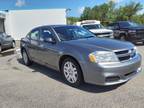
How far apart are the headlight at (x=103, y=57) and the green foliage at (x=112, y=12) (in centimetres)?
4655

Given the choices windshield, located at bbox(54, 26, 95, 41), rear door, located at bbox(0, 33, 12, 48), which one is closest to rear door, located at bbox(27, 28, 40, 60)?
windshield, located at bbox(54, 26, 95, 41)

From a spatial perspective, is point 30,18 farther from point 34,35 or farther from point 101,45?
point 101,45

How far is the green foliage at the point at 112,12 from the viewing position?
2230 inches

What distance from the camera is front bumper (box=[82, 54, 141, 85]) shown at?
189 inches

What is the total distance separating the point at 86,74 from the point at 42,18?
79.2 ft

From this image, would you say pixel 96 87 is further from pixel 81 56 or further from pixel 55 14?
pixel 55 14

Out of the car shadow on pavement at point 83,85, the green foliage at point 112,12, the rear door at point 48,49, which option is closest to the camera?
the car shadow on pavement at point 83,85

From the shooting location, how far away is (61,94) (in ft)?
16.7

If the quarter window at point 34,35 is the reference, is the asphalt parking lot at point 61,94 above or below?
below

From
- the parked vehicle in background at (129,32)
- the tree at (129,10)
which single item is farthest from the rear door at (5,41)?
the tree at (129,10)

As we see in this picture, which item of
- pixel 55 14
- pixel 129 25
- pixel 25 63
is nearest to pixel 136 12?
pixel 55 14

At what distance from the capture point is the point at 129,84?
5.49 meters

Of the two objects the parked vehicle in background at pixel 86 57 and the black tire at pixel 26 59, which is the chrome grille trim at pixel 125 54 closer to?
the parked vehicle in background at pixel 86 57

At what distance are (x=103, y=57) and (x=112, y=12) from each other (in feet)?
194
